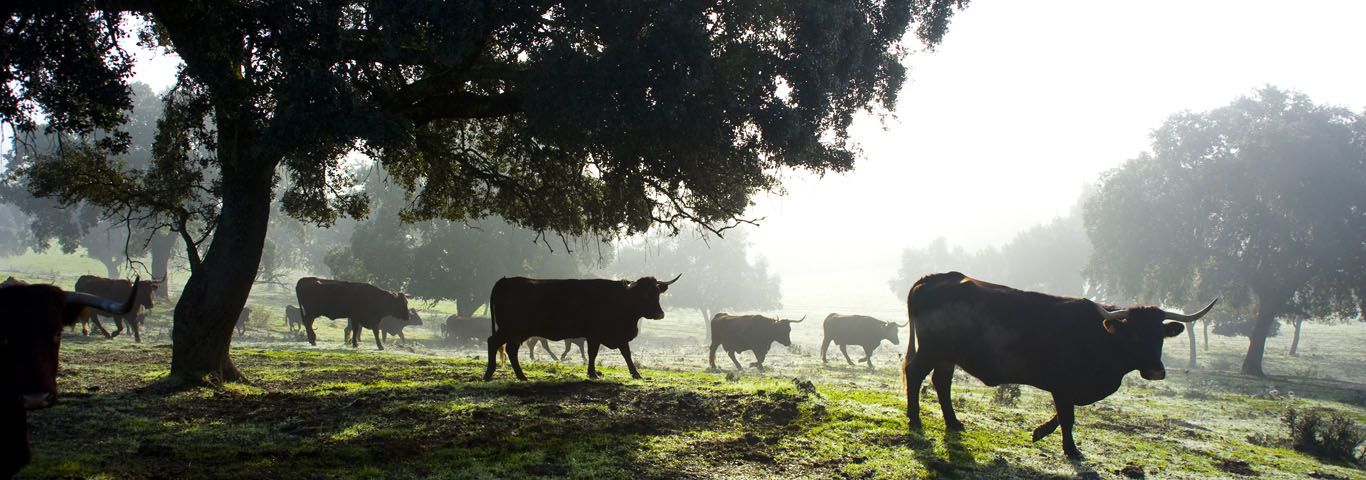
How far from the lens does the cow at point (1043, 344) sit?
948 centimetres

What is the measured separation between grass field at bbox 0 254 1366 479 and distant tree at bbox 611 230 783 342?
54.3m

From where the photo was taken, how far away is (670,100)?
10.5m

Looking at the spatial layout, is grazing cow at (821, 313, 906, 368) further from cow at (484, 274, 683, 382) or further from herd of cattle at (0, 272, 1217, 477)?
herd of cattle at (0, 272, 1217, 477)

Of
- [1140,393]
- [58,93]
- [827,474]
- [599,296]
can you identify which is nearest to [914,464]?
[827,474]

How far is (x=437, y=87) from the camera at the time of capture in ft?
42.1

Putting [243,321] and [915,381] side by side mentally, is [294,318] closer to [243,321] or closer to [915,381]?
[243,321]

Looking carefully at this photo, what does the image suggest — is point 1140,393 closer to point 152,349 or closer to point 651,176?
point 651,176

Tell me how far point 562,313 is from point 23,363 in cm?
887

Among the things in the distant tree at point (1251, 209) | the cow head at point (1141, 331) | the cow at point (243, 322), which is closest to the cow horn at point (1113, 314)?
the cow head at point (1141, 331)

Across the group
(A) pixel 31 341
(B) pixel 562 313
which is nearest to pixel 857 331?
(B) pixel 562 313

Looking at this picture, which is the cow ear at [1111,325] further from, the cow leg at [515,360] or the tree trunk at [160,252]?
the tree trunk at [160,252]

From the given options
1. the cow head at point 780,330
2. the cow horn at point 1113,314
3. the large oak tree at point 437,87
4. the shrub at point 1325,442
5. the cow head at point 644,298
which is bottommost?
the shrub at point 1325,442

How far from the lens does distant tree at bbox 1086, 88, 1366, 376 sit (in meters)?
33.6

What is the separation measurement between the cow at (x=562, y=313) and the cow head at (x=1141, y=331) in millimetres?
7201
